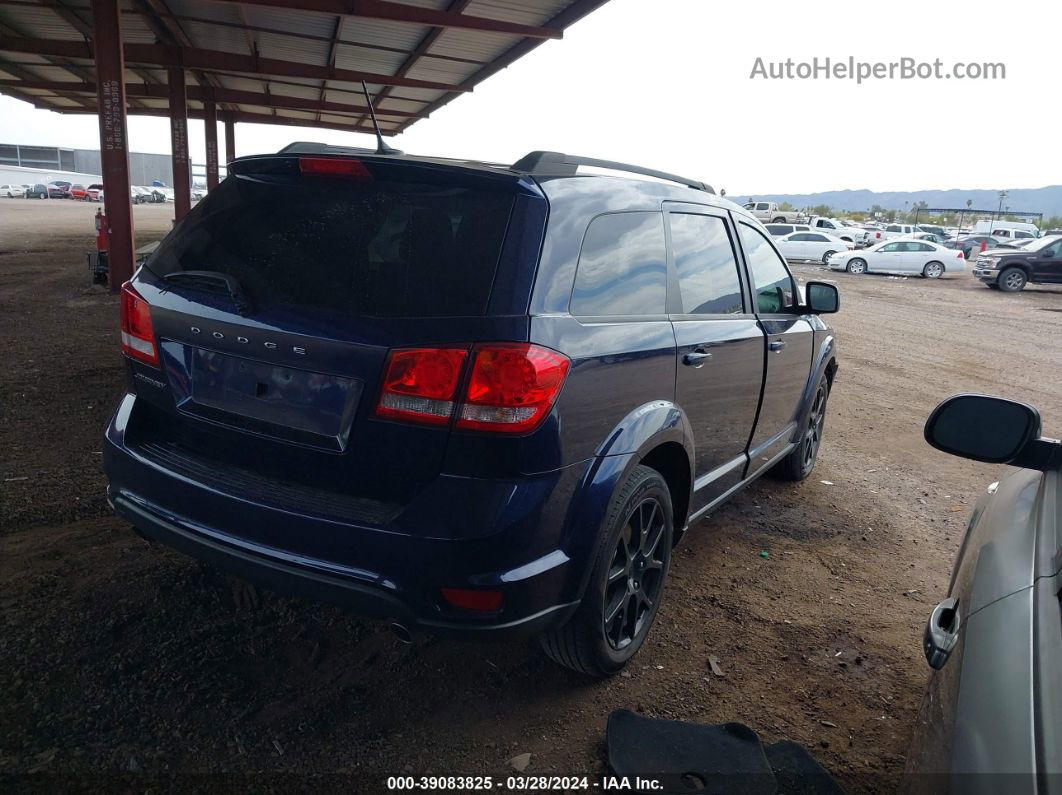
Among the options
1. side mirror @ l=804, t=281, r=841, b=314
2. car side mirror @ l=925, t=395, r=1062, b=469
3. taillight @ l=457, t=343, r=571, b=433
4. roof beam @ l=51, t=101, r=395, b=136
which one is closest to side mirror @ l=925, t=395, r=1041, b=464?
car side mirror @ l=925, t=395, r=1062, b=469

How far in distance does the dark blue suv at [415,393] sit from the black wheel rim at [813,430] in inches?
104

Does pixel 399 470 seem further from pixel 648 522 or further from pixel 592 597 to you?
pixel 648 522

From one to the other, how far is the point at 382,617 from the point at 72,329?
832 centimetres

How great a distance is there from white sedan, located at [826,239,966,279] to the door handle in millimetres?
27991

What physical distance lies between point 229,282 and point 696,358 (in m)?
1.81

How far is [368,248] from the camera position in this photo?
2.46 metres

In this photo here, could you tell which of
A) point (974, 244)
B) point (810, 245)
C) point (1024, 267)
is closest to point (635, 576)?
point (1024, 267)

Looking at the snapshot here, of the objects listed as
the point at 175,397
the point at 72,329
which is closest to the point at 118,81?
the point at 72,329

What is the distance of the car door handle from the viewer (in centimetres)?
163

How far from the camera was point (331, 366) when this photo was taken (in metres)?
2.31

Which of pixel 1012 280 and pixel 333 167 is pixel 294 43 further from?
pixel 1012 280

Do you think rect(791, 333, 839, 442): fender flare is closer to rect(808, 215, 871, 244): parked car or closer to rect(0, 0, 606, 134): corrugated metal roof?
rect(0, 0, 606, 134): corrugated metal roof

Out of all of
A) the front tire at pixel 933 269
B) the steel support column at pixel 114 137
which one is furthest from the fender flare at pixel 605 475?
the front tire at pixel 933 269

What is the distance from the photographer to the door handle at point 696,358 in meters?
3.14
